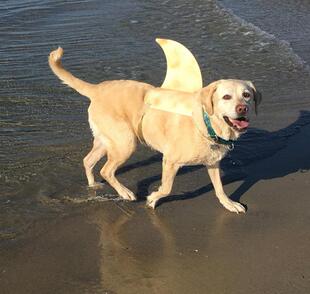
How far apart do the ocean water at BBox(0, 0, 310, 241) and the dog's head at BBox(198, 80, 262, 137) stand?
1.22 m

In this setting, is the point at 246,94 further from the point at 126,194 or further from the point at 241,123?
the point at 126,194

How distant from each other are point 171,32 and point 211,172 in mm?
5590

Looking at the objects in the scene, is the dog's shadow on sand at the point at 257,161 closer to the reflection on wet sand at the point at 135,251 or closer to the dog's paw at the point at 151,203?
the dog's paw at the point at 151,203

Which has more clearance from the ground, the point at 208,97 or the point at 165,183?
the point at 208,97

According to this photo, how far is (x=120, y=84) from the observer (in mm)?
5172

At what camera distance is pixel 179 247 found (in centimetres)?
434

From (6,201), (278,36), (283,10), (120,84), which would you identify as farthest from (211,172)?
(283,10)

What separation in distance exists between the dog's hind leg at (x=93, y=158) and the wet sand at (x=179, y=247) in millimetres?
462

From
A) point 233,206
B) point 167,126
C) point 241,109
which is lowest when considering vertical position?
point 233,206

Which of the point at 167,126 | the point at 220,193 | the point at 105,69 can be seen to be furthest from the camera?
the point at 105,69

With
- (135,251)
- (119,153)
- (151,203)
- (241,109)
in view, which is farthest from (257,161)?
(135,251)

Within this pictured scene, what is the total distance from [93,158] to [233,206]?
1412mm

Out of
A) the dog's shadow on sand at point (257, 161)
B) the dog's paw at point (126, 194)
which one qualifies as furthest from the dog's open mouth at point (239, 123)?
the dog's paw at point (126, 194)

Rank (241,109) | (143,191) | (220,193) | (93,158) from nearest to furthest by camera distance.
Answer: (241,109) → (220,193) → (143,191) → (93,158)
